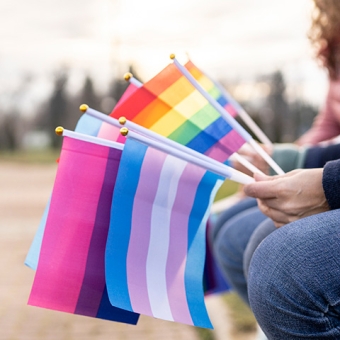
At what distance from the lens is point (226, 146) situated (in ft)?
4.53

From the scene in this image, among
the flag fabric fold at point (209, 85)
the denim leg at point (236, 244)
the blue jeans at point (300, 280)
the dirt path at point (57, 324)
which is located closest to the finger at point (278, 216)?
the blue jeans at point (300, 280)

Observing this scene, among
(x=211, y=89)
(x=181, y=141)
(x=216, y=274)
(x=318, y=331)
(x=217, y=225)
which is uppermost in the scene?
(x=211, y=89)

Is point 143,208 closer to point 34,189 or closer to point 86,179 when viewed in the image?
point 86,179

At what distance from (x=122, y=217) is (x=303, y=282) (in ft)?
1.36

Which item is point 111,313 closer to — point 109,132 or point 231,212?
point 109,132

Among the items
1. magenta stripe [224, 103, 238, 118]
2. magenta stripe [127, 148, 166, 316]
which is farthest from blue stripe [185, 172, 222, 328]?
magenta stripe [224, 103, 238, 118]

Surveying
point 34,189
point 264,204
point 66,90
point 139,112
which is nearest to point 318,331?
point 264,204

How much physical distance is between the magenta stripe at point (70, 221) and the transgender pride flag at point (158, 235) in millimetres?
83

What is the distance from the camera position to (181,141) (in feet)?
4.41

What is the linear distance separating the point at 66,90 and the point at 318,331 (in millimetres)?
30629

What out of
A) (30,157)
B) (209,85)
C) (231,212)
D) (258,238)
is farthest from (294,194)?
(30,157)

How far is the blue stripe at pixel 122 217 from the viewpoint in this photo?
3.71 feet

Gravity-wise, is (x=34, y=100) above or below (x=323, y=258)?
below

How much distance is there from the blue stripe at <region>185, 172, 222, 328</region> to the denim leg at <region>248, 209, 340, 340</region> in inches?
8.6
